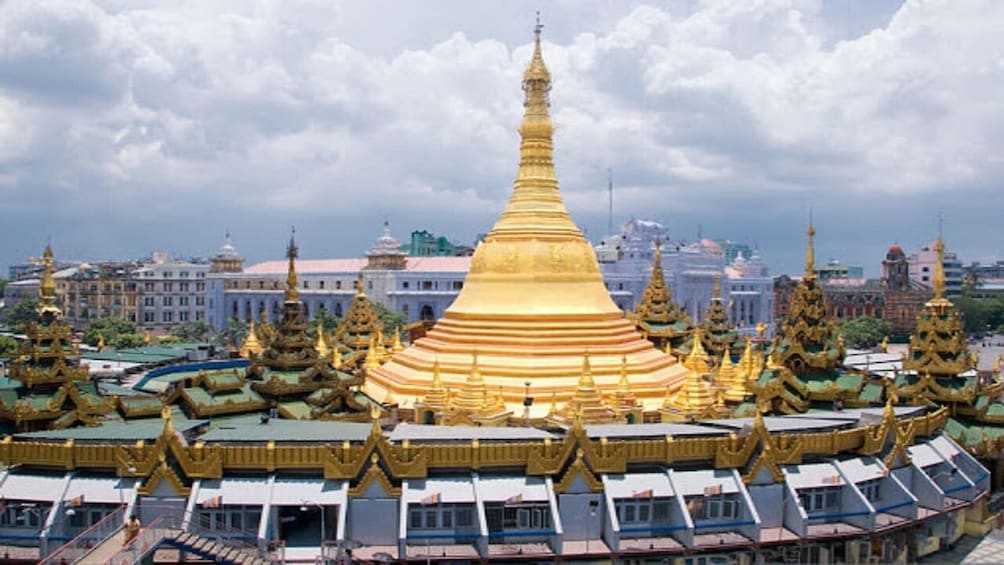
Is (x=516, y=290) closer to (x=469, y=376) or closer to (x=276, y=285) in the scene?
(x=469, y=376)

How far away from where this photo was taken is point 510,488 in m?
21.6

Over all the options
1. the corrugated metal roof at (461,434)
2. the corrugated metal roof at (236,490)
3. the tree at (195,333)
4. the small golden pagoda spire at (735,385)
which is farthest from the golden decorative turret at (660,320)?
the tree at (195,333)

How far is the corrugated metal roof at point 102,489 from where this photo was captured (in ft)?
69.7

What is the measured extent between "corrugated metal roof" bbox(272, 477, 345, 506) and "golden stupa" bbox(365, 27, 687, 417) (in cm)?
1302

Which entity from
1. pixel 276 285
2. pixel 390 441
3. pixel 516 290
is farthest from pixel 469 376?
pixel 276 285

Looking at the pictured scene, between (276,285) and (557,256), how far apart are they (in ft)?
343

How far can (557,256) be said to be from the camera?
1518 inches

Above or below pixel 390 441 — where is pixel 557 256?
above

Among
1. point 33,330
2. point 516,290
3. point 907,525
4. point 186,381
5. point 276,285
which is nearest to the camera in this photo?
point 907,525

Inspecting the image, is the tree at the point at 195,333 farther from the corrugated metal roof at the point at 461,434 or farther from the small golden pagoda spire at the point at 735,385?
the corrugated metal roof at the point at 461,434

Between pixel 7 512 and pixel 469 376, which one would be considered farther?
pixel 469 376

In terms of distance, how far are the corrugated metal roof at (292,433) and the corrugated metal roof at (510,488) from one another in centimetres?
360

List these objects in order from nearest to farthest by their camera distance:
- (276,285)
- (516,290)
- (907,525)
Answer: (907,525), (516,290), (276,285)

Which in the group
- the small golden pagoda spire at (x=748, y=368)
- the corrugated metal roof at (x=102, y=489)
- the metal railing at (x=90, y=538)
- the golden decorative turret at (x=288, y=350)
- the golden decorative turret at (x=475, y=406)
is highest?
the golden decorative turret at (x=288, y=350)
